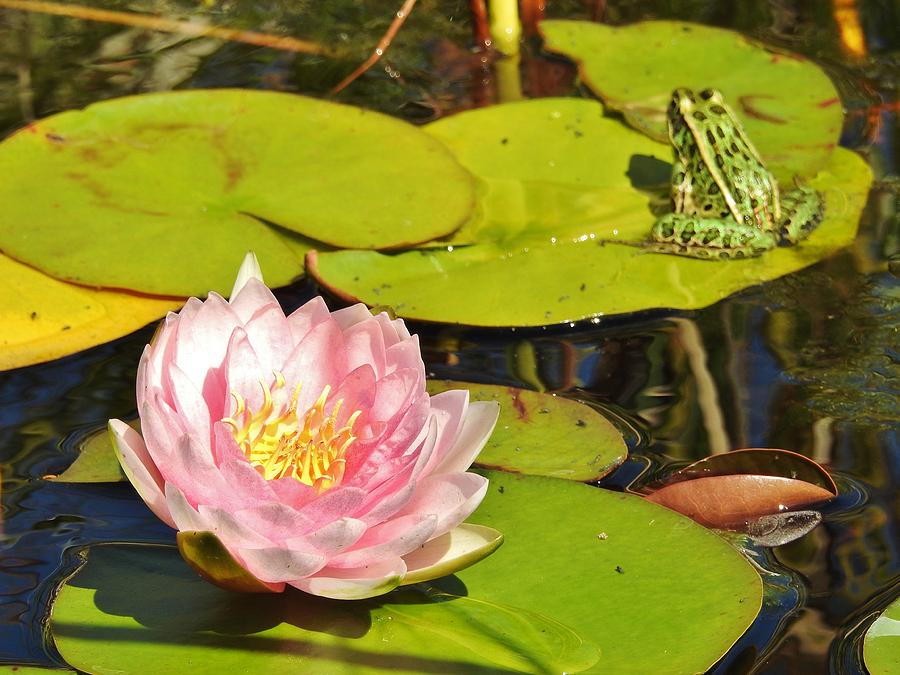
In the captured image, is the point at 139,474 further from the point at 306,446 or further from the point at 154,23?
the point at 154,23

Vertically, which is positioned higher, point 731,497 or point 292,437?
point 292,437

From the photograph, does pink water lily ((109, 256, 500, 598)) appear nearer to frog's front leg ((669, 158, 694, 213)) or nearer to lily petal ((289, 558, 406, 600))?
lily petal ((289, 558, 406, 600))

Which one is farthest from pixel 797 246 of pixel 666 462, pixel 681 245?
pixel 666 462

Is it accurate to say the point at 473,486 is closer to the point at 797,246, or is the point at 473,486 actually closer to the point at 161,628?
the point at 161,628

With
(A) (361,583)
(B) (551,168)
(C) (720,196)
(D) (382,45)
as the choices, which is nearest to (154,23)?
(D) (382,45)

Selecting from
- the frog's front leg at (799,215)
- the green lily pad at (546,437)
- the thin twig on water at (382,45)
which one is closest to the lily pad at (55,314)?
the green lily pad at (546,437)

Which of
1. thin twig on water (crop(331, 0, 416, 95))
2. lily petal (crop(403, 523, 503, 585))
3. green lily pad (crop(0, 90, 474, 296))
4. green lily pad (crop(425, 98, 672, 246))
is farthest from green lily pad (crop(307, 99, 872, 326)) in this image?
lily petal (crop(403, 523, 503, 585))
